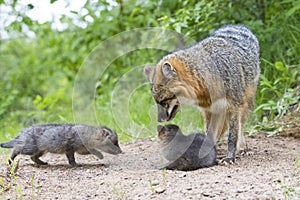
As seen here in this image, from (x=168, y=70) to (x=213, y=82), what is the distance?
1.98 ft

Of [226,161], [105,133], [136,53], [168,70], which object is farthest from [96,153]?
[136,53]

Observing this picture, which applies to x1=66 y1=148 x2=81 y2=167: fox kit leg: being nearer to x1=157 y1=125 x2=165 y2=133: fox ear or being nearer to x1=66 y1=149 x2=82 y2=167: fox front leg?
x1=66 y1=149 x2=82 y2=167: fox front leg

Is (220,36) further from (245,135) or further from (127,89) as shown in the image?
(127,89)

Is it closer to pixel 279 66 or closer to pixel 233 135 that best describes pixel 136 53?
pixel 279 66

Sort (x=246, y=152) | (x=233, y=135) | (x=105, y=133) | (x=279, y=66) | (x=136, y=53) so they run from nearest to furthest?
(x=233, y=135) < (x=105, y=133) < (x=246, y=152) < (x=279, y=66) < (x=136, y=53)

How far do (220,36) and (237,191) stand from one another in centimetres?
247

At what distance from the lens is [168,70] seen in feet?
17.7

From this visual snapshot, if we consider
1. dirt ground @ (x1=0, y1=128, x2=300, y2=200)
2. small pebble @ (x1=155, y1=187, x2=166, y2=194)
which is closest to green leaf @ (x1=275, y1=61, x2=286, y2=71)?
dirt ground @ (x1=0, y1=128, x2=300, y2=200)

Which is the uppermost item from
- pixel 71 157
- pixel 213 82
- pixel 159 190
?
pixel 213 82

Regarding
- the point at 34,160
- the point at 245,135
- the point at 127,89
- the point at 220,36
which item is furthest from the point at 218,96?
the point at 127,89

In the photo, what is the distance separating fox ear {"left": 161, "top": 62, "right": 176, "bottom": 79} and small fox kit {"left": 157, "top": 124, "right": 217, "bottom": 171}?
662 millimetres

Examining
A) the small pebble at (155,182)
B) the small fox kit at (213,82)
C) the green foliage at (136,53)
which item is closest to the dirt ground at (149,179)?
the small pebble at (155,182)

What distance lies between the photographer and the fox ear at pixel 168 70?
17.7 feet

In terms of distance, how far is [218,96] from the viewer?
574 cm
